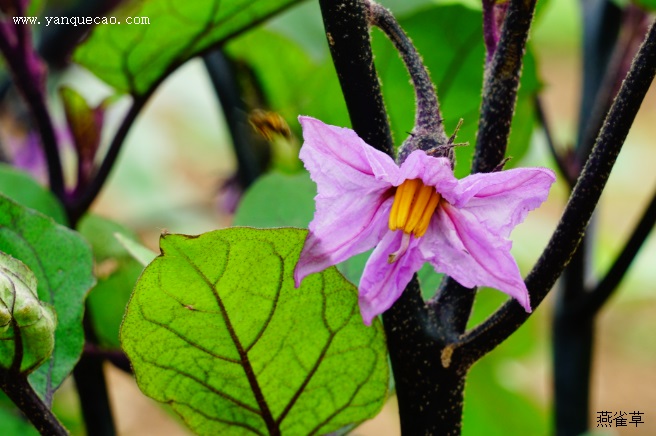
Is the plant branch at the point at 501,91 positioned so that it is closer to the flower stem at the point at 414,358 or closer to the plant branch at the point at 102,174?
the flower stem at the point at 414,358

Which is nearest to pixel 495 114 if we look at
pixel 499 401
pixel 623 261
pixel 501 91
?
pixel 501 91

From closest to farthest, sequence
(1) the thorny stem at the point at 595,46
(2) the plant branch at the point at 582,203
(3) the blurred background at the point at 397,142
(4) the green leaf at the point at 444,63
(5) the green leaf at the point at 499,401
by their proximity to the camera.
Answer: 1. (2) the plant branch at the point at 582,203
2. (4) the green leaf at the point at 444,63
3. (3) the blurred background at the point at 397,142
4. (1) the thorny stem at the point at 595,46
5. (5) the green leaf at the point at 499,401

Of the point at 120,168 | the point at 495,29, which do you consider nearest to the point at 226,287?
the point at 495,29

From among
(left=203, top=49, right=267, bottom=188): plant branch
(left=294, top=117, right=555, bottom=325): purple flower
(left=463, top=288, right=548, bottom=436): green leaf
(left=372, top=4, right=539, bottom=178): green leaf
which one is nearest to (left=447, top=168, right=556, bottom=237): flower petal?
(left=294, top=117, right=555, bottom=325): purple flower

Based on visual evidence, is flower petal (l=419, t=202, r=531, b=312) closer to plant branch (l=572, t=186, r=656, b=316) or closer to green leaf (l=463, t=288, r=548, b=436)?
plant branch (l=572, t=186, r=656, b=316)

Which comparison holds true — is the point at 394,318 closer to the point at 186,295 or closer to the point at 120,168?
the point at 186,295

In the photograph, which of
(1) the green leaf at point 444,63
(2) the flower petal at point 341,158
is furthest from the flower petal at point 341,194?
(1) the green leaf at point 444,63
